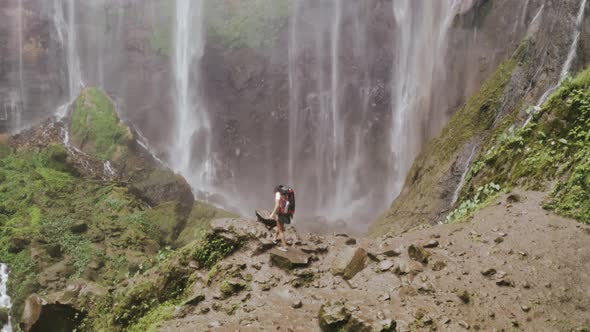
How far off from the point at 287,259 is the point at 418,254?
168 cm

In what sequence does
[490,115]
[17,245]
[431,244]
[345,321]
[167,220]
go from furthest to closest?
[167,220], [17,245], [490,115], [431,244], [345,321]

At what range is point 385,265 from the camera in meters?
5.16

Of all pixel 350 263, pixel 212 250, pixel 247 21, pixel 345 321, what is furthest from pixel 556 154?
pixel 247 21

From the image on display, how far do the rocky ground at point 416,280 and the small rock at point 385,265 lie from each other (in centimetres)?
2

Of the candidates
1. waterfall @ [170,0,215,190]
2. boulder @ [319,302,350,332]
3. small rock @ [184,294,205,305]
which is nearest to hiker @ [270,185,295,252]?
small rock @ [184,294,205,305]

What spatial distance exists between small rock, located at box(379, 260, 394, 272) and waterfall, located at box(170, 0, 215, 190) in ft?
62.3

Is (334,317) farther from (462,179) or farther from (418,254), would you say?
(462,179)

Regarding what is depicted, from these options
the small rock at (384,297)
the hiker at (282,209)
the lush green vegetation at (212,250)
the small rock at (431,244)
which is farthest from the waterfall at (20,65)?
the small rock at (384,297)

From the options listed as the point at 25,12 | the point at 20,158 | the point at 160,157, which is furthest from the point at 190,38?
the point at 20,158

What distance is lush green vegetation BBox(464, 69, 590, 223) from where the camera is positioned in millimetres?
5457

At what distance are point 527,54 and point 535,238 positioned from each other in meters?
7.56

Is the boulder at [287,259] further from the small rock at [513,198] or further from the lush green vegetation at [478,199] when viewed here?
the small rock at [513,198]

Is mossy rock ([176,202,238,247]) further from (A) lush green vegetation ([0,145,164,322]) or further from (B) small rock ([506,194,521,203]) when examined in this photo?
(B) small rock ([506,194,521,203])

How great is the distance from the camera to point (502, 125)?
9477 mm
